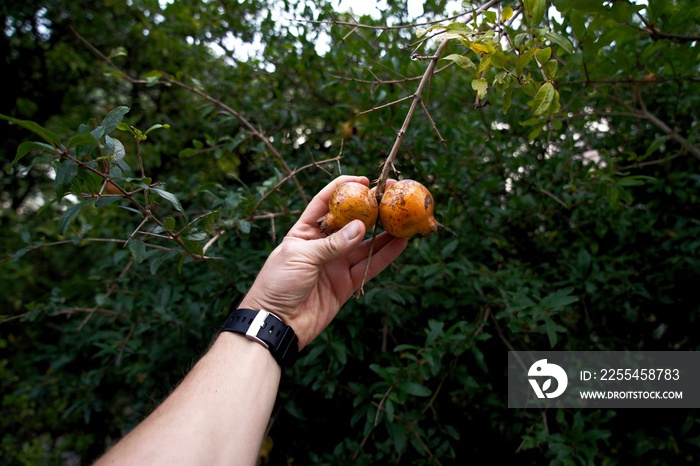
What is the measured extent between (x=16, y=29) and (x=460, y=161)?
3.83 metres

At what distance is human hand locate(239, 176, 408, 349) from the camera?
1.37 metres

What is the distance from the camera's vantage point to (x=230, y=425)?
1155 mm

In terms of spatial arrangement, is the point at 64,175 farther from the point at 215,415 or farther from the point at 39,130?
the point at 215,415

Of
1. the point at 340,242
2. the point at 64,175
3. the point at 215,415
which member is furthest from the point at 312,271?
the point at 64,175

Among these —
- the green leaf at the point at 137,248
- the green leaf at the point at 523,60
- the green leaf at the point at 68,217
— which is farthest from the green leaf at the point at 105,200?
the green leaf at the point at 523,60

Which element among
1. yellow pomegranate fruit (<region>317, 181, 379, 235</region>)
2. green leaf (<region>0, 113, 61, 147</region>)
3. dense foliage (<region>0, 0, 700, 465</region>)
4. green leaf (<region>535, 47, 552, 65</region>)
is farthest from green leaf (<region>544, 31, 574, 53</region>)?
green leaf (<region>0, 113, 61, 147</region>)

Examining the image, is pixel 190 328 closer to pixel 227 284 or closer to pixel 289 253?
pixel 227 284

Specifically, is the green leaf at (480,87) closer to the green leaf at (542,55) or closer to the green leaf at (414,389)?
the green leaf at (542,55)

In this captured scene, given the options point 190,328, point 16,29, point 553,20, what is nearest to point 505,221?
point 553,20

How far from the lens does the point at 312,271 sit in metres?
1.41

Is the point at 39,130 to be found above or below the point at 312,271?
below

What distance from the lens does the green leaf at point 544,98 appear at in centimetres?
109

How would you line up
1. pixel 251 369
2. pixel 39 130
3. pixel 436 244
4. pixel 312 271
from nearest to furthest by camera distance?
pixel 39 130 < pixel 251 369 < pixel 312 271 < pixel 436 244

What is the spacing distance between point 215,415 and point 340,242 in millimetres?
556
